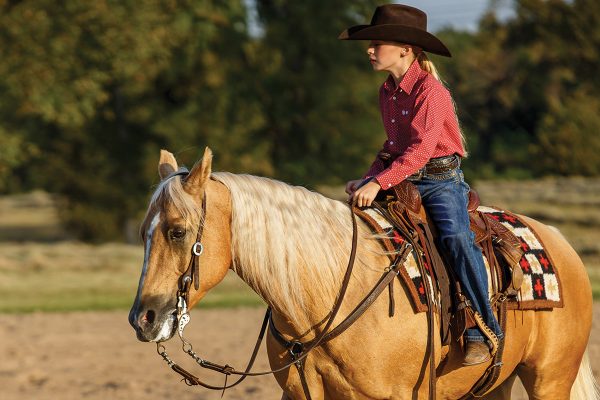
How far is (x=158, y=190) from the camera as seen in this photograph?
12.7 ft

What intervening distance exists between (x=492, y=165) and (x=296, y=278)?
1331 inches

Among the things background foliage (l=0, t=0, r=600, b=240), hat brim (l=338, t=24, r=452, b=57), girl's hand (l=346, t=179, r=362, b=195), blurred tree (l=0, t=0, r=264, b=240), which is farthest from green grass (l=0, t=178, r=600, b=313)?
hat brim (l=338, t=24, r=452, b=57)

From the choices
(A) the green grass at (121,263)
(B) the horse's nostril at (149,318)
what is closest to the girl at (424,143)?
(B) the horse's nostril at (149,318)

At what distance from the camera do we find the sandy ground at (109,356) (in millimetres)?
8523

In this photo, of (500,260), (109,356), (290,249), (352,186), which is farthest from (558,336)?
(109,356)

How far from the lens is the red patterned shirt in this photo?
14.0 ft

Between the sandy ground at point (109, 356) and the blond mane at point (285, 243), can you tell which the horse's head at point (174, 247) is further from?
the sandy ground at point (109, 356)

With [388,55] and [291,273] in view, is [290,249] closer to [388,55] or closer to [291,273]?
[291,273]

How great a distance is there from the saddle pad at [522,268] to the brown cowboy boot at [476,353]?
331mm

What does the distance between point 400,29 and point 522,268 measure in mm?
1455

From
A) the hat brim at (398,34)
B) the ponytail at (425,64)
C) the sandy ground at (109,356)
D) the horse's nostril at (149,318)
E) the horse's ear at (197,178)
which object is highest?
the hat brim at (398,34)

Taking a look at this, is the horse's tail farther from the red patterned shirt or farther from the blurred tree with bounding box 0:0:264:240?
the blurred tree with bounding box 0:0:264:240

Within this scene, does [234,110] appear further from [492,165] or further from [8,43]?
[492,165]

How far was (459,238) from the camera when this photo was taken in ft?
14.1
